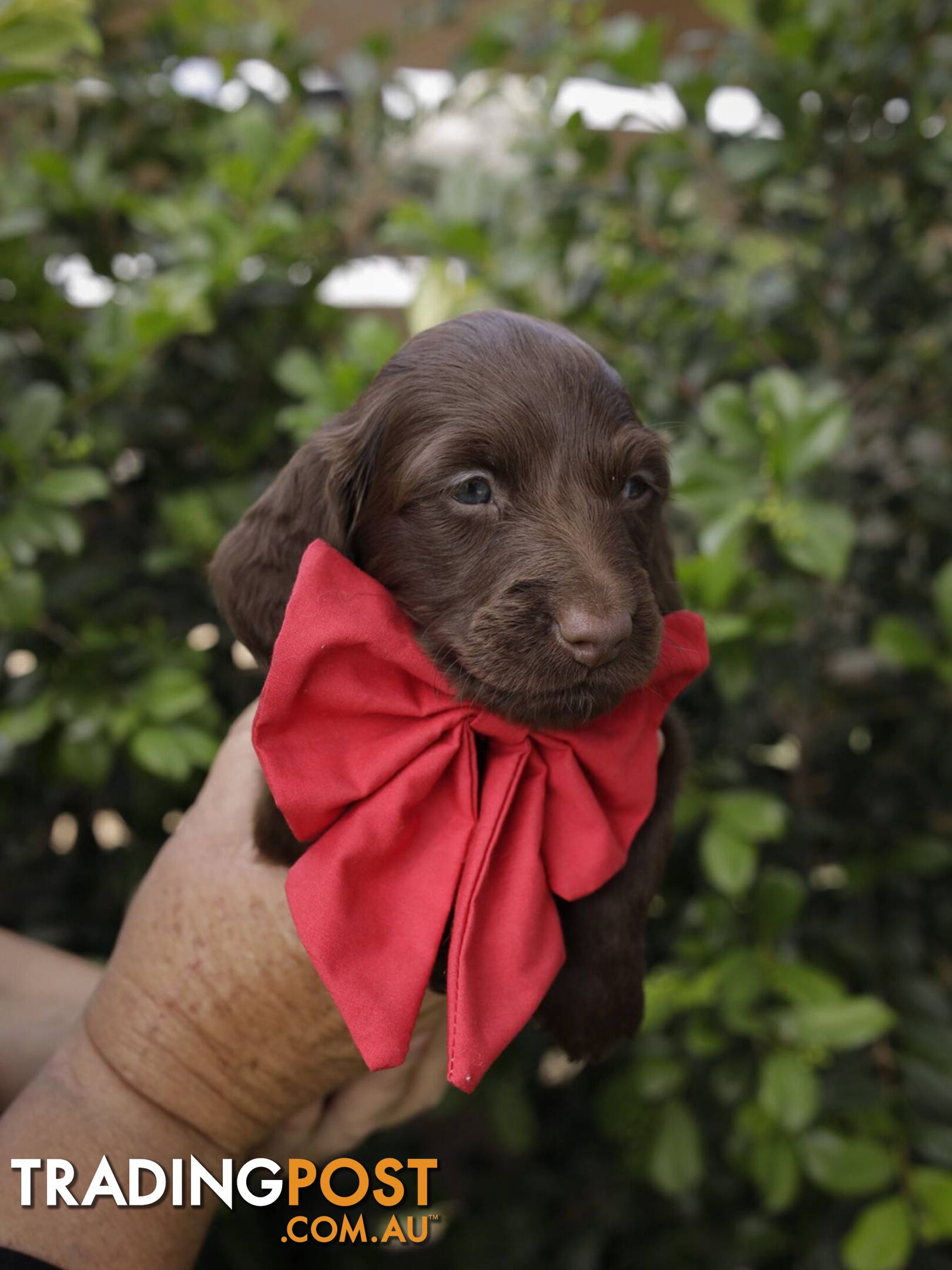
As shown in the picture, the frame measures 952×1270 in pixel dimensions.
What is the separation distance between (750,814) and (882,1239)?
0.72 metres

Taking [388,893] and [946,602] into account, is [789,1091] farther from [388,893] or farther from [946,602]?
[388,893]

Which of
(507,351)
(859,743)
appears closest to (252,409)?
(507,351)

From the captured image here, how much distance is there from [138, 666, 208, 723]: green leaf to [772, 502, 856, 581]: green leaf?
0.96 meters

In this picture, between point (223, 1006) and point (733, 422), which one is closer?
point (223, 1006)

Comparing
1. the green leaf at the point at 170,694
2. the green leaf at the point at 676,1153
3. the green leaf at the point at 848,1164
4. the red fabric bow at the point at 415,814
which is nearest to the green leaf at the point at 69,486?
the green leaf at the point at 170,694

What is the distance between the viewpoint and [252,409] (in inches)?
90.8

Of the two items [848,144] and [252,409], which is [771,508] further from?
[252,409]

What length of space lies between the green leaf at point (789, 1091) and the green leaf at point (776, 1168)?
0.13m

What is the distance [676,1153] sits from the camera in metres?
1.92

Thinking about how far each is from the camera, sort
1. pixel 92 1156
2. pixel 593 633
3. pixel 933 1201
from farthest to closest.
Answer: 1. pixel 933 1201
2. pixel 92 1156
3. pixel 593 633

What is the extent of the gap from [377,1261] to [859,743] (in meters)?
1.55

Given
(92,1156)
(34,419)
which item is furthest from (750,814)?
(34,419)

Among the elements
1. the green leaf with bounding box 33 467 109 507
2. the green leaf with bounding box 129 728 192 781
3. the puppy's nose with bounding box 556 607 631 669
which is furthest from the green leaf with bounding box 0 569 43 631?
the puppy's nose with bounding box 556 607 631 669

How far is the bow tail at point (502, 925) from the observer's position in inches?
39.4
